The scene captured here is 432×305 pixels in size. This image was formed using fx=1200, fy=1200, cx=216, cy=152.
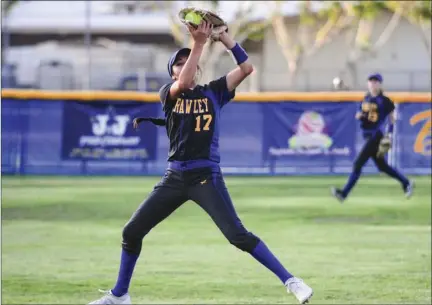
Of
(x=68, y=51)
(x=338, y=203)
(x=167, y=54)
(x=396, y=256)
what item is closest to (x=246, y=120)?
(x=338, y=203)

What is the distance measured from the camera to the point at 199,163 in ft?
26.8

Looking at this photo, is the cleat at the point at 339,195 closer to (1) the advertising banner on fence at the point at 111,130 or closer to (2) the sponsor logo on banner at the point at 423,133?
(2) the sponsor logo on banner at the point at 423,133

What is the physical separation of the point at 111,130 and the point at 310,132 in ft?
14.8

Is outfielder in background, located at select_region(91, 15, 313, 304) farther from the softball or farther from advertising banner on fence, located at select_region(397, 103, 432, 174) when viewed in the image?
advertising banner on fence, located at select_region(397, 103, 432, 174)

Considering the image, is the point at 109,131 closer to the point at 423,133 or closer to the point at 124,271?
the point at 423,133

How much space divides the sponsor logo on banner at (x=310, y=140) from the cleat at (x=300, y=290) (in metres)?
19.2

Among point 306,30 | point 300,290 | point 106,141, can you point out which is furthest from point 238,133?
point 306,30

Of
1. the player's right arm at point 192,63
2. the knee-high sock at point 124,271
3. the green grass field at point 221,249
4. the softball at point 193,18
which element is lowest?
the green grass field at point 221,249

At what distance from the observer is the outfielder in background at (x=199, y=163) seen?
317 inches

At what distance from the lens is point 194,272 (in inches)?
455

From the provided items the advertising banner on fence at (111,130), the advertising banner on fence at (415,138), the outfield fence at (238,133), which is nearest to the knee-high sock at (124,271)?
the outfield fence at (238,133)

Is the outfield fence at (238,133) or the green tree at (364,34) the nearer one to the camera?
the outfield fence at (238,133)

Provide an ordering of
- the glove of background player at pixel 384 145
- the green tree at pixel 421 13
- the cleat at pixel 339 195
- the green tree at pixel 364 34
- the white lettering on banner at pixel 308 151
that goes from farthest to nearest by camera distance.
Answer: the green tree at pixel 364 34 → the green tree at pixel 421 13 → the white lettering on banner at pixel 308 151 → the glove of background player at pixel 384 145 → the cleat at pixel 339 195

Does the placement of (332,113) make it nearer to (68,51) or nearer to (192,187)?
(192,187)
